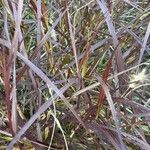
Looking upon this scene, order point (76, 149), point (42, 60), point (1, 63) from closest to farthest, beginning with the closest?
1. point (1, 63)
2. point (76, 149)
3. point (42, 60)

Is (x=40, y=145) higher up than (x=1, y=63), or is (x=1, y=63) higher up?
(x=1, y=63)

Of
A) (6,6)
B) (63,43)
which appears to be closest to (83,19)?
(63,43)

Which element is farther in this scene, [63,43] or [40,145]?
[63,43]

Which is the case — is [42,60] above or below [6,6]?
below

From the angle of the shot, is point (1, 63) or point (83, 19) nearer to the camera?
point (1, 63)

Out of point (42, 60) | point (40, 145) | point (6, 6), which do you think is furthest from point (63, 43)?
point (40, 145)

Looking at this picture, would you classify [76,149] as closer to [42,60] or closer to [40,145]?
[40,145]

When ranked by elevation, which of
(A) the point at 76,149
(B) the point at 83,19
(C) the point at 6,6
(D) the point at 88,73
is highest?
(C) the point at 6,6

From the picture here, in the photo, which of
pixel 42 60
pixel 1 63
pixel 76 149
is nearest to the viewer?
pixel 1 63

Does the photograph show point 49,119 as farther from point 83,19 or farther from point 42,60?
point 83,19
